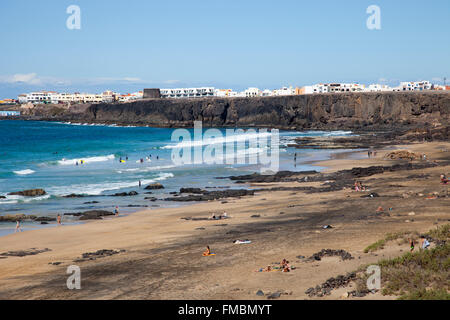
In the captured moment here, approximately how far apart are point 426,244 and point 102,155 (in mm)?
54587

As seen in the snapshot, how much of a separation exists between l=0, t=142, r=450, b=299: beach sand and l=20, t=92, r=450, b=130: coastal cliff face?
74.5 meters

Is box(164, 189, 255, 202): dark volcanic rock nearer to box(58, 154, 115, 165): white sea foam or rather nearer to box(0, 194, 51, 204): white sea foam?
box(0, 194, 51, 204): white sea foam

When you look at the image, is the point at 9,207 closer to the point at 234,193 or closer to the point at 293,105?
the point at 234,193

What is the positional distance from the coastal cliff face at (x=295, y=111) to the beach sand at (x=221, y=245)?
7450 centimetres

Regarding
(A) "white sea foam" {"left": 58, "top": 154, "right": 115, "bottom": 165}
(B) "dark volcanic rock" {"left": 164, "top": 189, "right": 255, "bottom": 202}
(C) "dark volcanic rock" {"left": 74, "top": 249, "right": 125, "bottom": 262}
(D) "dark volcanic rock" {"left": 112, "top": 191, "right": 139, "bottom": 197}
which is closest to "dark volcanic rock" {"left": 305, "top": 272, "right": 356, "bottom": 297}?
(C) "dark volcanic rock" {"left": 74, "top": 249, "right": 125, "bottom": 262}

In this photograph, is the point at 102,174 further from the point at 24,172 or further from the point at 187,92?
the point at 187,92

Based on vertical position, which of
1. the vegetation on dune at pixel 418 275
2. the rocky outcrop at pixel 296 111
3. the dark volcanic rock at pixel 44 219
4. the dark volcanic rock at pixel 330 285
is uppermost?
the rocky outcrop at pixel 296 111

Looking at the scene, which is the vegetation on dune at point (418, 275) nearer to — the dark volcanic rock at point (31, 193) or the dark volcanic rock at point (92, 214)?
the dark volcanic rock at point (92, 214)

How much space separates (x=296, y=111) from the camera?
401ft

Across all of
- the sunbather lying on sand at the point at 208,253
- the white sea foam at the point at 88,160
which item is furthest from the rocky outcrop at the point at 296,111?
the sunbather lying on sand at the point at 208,253

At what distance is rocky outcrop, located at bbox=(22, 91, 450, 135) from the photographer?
103 meters

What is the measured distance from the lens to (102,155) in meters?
65.2

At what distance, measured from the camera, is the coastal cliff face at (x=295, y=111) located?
10325cm

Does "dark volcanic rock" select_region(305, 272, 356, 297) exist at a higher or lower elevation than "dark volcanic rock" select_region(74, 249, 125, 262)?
higher
